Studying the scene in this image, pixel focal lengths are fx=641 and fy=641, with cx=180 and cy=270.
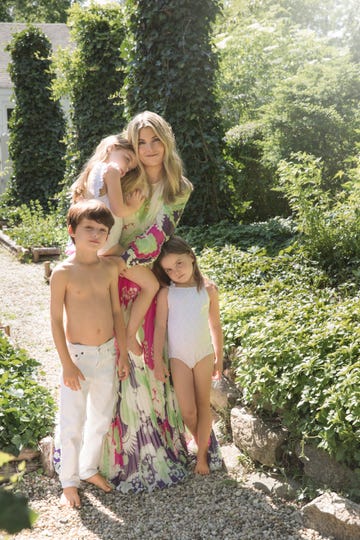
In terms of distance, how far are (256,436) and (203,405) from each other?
0.32 m

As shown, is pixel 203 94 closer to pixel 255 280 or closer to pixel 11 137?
pixel 255 280

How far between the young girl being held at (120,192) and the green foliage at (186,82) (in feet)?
14.0

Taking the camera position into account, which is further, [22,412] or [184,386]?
[22,412]

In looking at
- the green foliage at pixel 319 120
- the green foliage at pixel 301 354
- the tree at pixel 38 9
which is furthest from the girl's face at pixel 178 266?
Result: the tree at pixel 38 9

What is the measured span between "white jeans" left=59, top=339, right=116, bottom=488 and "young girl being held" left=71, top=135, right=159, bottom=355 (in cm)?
18

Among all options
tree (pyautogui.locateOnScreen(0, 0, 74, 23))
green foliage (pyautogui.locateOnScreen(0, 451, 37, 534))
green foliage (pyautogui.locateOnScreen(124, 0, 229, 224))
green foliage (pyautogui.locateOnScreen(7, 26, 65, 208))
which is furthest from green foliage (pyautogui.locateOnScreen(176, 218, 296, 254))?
tree (pyautogui.locateOnScreen(0, 0, 74, 23))

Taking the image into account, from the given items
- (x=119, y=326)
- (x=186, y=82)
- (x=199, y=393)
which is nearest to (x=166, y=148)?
(x=119, y=326)

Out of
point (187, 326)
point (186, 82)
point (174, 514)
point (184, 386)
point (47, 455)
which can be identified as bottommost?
point (174, 514)

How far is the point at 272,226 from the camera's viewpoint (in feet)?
22.0

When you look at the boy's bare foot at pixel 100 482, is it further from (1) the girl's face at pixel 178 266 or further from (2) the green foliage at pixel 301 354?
(1) the girl's face at pixel 178 266

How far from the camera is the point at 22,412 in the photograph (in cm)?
364

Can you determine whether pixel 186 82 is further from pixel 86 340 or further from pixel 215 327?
pixel 86 340

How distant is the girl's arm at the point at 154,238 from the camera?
3.17 metres

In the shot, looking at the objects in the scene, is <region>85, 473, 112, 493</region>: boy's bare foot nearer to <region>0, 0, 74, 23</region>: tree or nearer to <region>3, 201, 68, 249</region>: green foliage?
<region>3, 201, 68, 249</region>: green foliage
